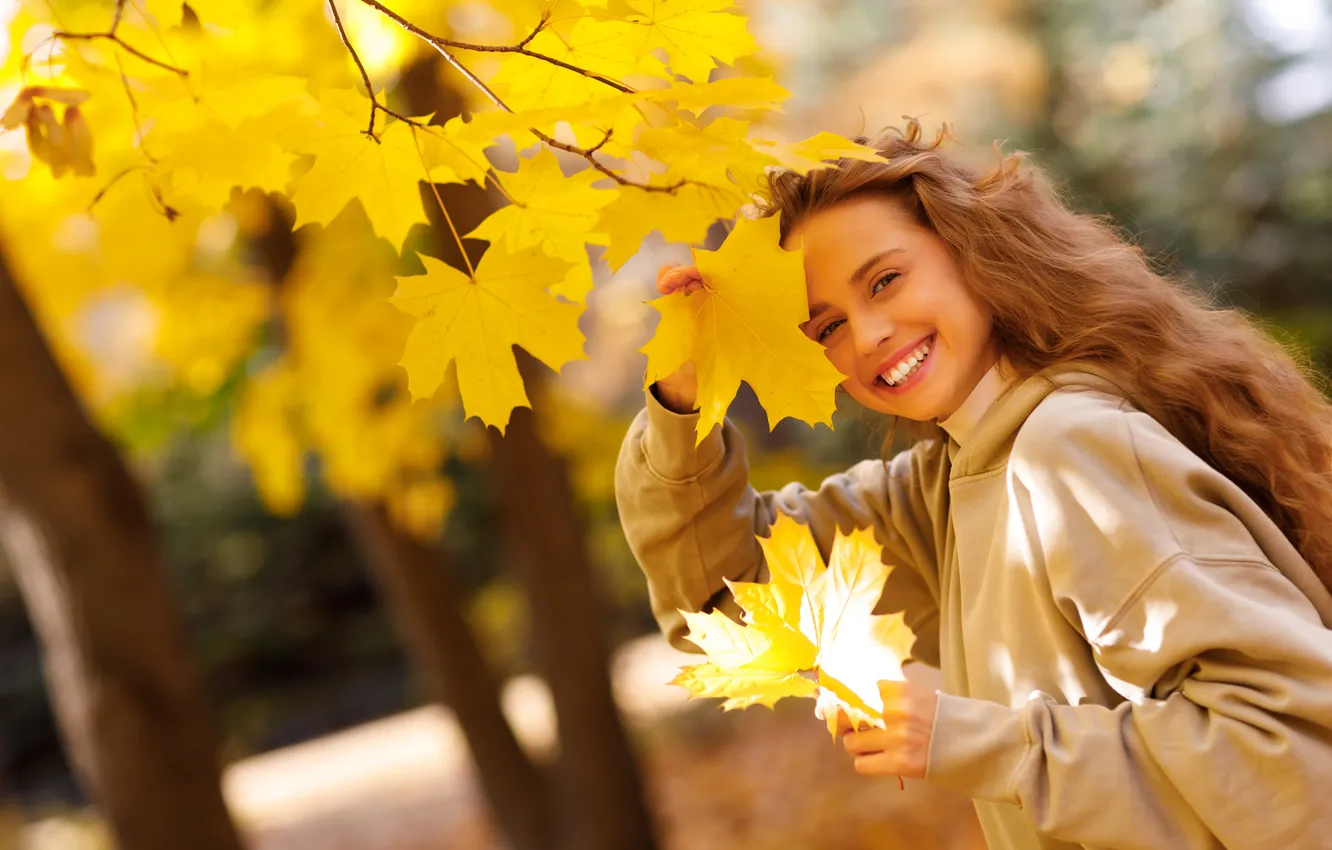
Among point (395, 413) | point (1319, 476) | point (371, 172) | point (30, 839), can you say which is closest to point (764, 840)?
point (395, 413)

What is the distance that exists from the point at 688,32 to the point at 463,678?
3.59m

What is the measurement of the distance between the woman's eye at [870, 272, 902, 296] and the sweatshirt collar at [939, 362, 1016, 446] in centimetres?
17

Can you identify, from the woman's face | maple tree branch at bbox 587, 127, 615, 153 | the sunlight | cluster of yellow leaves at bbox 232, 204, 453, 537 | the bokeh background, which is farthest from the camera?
the bokeh background

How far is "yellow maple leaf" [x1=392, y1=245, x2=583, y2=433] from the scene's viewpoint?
112 centimetres

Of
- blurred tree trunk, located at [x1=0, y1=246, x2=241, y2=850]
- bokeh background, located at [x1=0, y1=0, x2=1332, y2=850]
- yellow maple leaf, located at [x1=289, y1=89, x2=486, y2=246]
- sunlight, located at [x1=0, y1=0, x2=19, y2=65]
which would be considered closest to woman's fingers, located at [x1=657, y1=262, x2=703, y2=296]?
yellow maple leaf, located at [x1=289, y1=89, x2=486, y2=246]

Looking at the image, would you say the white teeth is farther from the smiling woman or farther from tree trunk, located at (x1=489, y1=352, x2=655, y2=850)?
tree trunk, located at (x1=489, y1=352, x2=655, y2=850)

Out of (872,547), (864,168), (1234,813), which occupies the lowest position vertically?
(1234,813)

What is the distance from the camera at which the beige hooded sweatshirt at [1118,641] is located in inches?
41.8

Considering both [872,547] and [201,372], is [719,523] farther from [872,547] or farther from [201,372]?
[201,372]

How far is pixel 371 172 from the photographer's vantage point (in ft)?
3.90

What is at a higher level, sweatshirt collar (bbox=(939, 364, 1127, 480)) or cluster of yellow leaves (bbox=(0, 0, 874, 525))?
cluster of yellow leaves (bbox=(0, 0, 874, 525))

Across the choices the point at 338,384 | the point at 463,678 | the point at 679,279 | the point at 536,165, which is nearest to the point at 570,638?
the point at 463,678

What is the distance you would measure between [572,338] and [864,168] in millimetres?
497

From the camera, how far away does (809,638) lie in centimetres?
113
